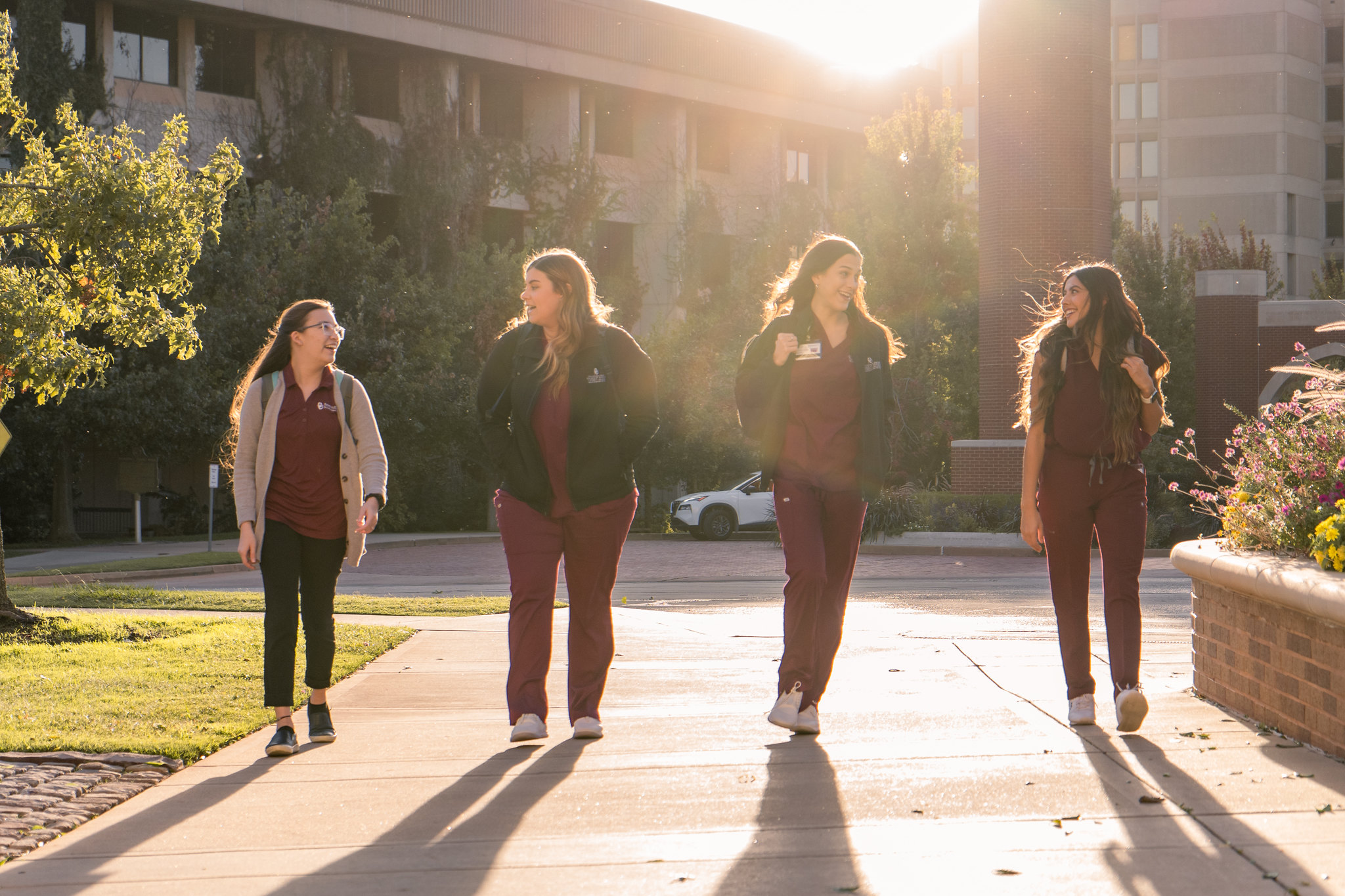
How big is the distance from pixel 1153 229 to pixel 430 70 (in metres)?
21.6

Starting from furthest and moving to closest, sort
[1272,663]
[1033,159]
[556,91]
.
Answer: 1. [556,91]
2. [1033,159]
3. [1272,663]

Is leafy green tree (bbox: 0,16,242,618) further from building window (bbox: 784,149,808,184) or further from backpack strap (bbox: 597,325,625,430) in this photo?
building window (bbox: 784,149,808,184)

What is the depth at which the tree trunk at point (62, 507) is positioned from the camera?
3347 cm

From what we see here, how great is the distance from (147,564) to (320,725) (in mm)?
18603

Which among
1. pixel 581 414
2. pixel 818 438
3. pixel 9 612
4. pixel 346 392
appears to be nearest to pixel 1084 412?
pixel 818 438

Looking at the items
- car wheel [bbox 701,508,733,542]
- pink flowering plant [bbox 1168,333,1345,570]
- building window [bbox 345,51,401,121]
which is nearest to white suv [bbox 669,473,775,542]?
car wheel [bbox 701,508,733,542]

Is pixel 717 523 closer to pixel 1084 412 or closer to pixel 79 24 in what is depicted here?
pixel 79 24

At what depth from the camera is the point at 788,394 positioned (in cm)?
611

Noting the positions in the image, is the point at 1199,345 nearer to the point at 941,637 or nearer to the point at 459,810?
the point at 941,637

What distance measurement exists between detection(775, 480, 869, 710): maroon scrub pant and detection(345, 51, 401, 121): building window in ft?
116

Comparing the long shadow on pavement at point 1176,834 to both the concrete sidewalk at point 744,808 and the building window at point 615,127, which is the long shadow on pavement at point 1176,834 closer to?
the concrete sidewalk at point 744,808

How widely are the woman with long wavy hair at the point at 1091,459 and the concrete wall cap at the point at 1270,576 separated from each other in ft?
1.36

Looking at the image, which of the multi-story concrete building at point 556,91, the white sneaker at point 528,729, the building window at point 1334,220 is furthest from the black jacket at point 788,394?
the building window at point 1334,220

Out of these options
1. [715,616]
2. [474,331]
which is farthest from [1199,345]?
[715,616]
